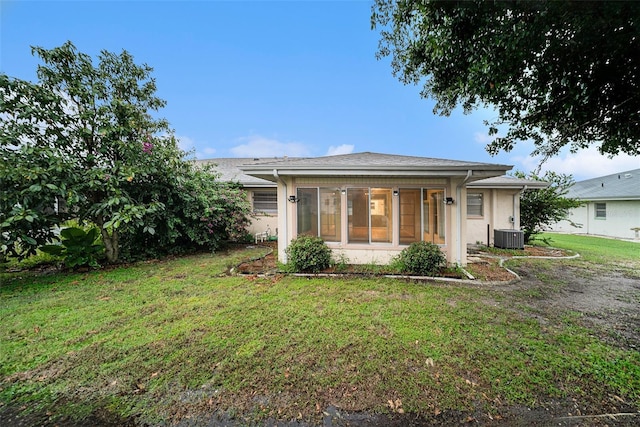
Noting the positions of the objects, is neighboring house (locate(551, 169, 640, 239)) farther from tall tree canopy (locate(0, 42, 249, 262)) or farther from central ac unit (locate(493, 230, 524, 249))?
tall tree canopy (locate(0, 42, 249, 262))

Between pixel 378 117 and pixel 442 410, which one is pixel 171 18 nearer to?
pixel 442 410

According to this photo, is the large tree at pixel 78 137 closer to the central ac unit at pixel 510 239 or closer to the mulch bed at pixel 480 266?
the mulch bed at pixel 480 266

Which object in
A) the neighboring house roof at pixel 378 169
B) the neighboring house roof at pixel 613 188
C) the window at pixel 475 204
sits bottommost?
the window at pixel 475 204

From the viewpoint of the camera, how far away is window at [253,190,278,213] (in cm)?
1178

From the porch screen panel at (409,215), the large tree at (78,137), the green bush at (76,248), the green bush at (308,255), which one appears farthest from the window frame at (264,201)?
the porch screen panel at (409,215)

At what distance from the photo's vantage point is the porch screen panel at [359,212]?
6633mm

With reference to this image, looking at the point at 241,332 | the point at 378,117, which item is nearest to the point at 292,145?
the point at 378,117

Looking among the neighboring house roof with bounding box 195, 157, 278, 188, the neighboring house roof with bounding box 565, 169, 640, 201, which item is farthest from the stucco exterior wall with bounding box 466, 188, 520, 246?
the neighboring house roof with bounding box 565, 169, 640, 201

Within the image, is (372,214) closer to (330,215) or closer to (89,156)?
(330,215)

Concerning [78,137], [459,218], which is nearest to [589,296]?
[459,218]

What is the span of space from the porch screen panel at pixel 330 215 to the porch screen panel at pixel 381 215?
3.00 ft

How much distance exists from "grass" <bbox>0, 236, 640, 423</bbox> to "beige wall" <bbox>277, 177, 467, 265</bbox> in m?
1.79

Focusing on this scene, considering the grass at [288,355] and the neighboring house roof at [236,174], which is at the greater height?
the neighboring house roof at [236,174]

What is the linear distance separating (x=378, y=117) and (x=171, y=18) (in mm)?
14250
